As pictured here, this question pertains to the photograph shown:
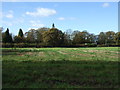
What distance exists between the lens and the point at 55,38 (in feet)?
213

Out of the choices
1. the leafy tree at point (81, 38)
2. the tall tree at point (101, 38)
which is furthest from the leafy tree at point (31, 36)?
the tall tree at point (101, 38)

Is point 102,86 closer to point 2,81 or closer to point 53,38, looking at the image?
point 2,81

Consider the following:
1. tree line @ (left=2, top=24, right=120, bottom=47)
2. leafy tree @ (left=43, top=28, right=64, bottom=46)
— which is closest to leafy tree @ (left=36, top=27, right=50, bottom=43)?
tree line @ (left=2, top=24, right=120, bottom=47)

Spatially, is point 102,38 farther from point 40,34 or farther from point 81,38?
point 40,34

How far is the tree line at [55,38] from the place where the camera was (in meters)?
61.5

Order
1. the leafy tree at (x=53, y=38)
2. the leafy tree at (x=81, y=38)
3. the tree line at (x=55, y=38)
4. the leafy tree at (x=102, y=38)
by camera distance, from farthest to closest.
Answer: the leafy tree at (x=102, y=38) < the leafy tree at (x=81, y=38) < the leafy tree at (x=53, y=38) < the tree line at (x=55, y=38)

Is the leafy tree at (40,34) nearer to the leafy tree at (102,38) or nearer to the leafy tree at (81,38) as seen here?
the leafy tree at (81,38)

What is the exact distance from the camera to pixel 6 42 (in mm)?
55594

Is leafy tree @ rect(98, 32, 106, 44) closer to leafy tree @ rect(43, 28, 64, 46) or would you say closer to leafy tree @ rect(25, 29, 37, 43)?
leafy tree @ rect(43, 28, 64, 46)

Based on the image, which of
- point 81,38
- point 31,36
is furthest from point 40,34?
point 81,38

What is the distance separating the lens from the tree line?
202 ft

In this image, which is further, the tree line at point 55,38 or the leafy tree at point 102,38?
the leafy tree at point 102,38

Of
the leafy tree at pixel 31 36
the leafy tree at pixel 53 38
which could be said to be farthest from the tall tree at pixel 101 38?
the leafy tree at pixel 31 36

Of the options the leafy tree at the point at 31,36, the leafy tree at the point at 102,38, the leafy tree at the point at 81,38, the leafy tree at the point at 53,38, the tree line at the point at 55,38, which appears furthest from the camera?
the leafy tree at the point at 102,38
